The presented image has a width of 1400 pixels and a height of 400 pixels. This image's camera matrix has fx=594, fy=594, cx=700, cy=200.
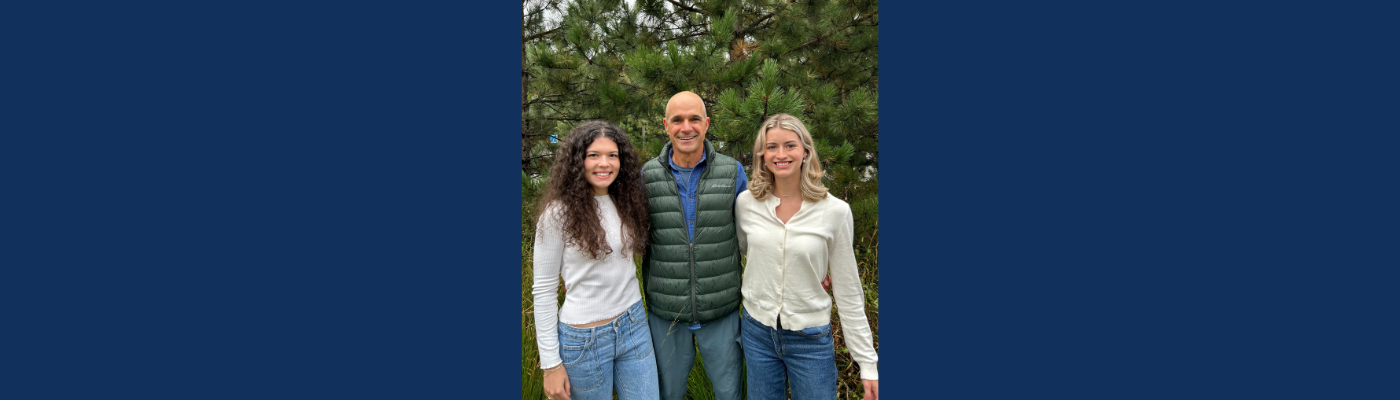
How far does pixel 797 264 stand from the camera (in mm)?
2186

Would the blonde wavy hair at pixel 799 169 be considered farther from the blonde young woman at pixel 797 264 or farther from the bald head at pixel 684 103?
the bald head at pixel 684 103

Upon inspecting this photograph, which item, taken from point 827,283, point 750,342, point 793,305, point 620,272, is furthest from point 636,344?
point 827,283

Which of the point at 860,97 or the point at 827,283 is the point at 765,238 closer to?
the point at 827,283

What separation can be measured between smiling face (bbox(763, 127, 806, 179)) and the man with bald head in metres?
0.25

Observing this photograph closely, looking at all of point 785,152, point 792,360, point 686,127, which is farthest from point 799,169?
point 792,360

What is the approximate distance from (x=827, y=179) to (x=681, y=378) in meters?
2.07

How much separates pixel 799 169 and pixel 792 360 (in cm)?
73

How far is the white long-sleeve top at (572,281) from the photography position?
2.10 metres

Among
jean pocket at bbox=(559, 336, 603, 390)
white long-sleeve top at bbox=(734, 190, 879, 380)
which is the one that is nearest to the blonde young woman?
white long-sleeve top at bbox=(734, 190, 879, 380)

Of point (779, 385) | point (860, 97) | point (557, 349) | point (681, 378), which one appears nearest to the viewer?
point (557, 349)

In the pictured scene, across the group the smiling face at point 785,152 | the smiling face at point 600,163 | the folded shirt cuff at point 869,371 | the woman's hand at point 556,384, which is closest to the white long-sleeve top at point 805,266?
the folded shirt cuff at point 869,371

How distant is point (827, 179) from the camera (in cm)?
411

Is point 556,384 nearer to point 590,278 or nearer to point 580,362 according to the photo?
point 580,362

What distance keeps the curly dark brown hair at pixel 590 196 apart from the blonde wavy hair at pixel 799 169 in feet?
1.48
